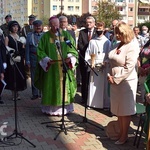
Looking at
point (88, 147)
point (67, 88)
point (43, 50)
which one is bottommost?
point (88, 147)

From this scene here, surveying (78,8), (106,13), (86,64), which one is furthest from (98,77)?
(78,8)

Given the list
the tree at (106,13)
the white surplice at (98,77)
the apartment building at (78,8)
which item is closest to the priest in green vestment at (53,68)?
the white surplice at (98,77)

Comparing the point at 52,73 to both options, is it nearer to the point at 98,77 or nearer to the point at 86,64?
the point at 86,64

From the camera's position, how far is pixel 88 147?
5.43 metres

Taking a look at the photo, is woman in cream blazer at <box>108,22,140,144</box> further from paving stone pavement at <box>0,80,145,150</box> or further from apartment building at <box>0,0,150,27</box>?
apartment building at <box>0,0,150,27</box>

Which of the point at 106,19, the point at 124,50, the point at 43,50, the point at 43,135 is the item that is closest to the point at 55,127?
the point at 43,135

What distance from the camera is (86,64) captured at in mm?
7121

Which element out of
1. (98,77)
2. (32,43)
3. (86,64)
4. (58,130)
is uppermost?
(32,43)

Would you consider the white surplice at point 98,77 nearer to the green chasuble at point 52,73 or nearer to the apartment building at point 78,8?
the green chasuble at point 52,73

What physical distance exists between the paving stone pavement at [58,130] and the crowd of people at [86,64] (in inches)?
9.9

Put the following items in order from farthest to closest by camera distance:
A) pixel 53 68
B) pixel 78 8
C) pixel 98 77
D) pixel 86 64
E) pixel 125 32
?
pixel 78 8
pixel 98 77
pixel 86 64
pixel 53 68
pixel 125 32

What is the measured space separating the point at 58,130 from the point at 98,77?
Result: 6.07 feet

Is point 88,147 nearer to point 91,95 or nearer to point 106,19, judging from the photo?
point 91,95

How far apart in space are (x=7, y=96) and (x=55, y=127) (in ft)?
10.6
